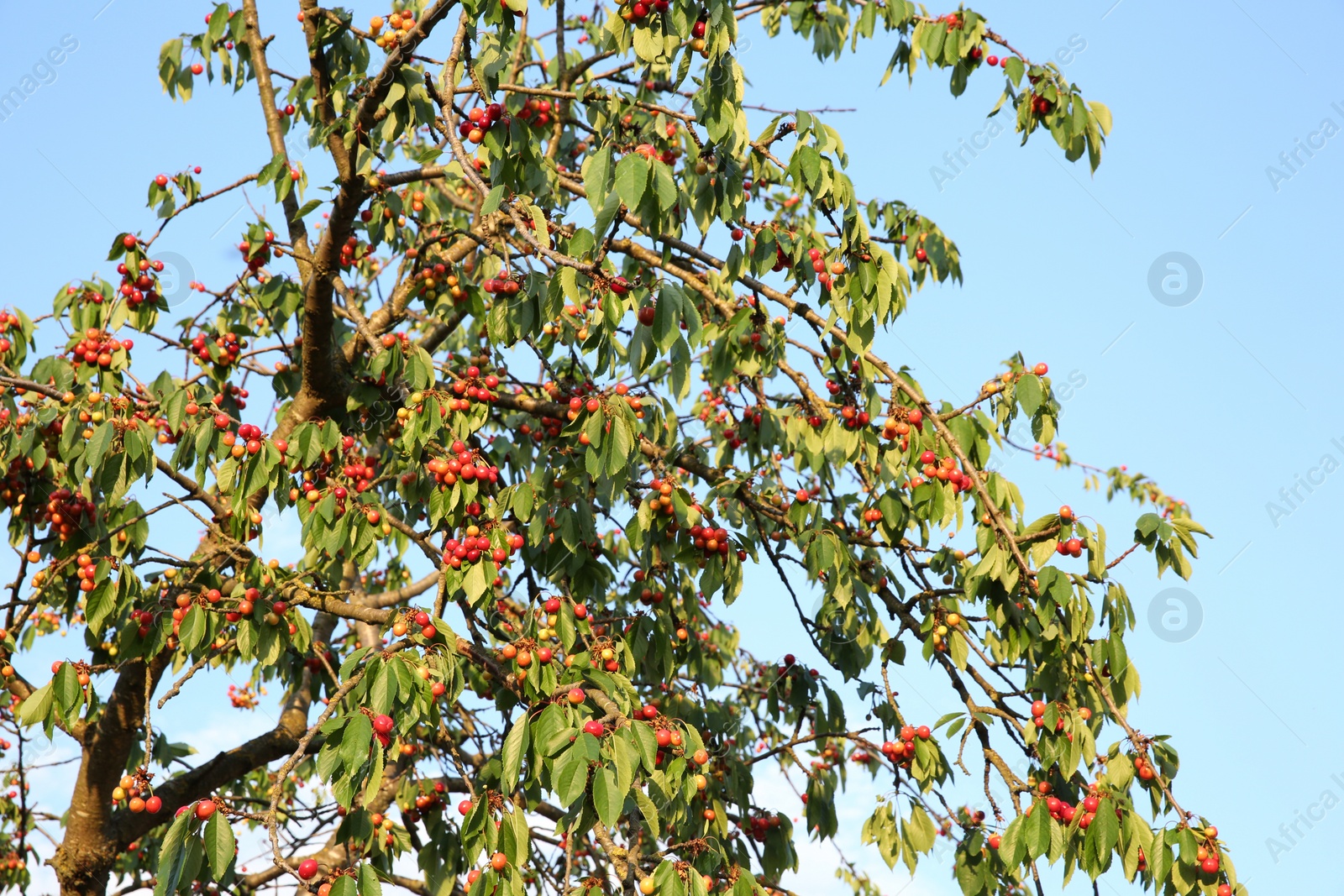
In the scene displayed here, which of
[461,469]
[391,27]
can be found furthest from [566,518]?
[391,27]

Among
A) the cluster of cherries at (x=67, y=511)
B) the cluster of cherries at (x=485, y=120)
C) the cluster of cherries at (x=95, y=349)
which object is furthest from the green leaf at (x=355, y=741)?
the cluster of cherries at (x=95, y=349)

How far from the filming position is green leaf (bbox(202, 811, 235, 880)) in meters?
Answer: 2.18

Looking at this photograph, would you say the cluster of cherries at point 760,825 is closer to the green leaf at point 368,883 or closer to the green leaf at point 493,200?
the green leaf at point 368,883

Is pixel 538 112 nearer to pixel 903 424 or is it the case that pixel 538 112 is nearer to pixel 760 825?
pixel 903 424

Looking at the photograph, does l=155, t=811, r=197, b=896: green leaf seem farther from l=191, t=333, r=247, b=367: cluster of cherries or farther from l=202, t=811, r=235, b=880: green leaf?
l=191, t=333, r=247, b=367: cluster of cherries

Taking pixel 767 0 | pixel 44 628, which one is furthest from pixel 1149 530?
pixel 44 628

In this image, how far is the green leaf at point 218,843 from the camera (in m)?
2.18

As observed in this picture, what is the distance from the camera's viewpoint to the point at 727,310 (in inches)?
145

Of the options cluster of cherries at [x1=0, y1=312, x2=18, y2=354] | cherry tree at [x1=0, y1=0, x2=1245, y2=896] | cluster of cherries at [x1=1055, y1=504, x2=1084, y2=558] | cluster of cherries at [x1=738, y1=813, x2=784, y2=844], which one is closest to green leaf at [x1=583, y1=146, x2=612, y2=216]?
cherry tree at [x1=0, y1=0, x2=1245, y2=896]

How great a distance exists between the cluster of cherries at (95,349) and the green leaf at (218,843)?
248 centimetres

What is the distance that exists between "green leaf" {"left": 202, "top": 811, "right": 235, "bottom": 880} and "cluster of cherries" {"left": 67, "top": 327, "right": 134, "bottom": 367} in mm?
2481

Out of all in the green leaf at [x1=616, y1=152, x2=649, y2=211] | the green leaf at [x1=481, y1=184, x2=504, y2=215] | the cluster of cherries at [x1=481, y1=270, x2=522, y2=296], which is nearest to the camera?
the green leaf at [x1=616, y1=152, x2=649, y2=211]

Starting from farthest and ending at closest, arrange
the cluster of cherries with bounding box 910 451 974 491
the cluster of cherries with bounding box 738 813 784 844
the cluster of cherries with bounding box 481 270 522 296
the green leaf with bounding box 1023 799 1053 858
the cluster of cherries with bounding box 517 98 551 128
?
the cluster of cherries with bounding box 517 98 551 128, the cluster of cherries with bounding box 738 813 784 844, the cluster of cherries with bounding box 910 451 974 491, the cluster of cherries with bounding box 481 270 522 296, the green leaf with bounding box 1023 799 1053 858

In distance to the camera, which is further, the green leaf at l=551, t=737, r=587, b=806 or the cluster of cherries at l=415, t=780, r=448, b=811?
the cluster of cherries at l=415, t=780, r=448, b=811
